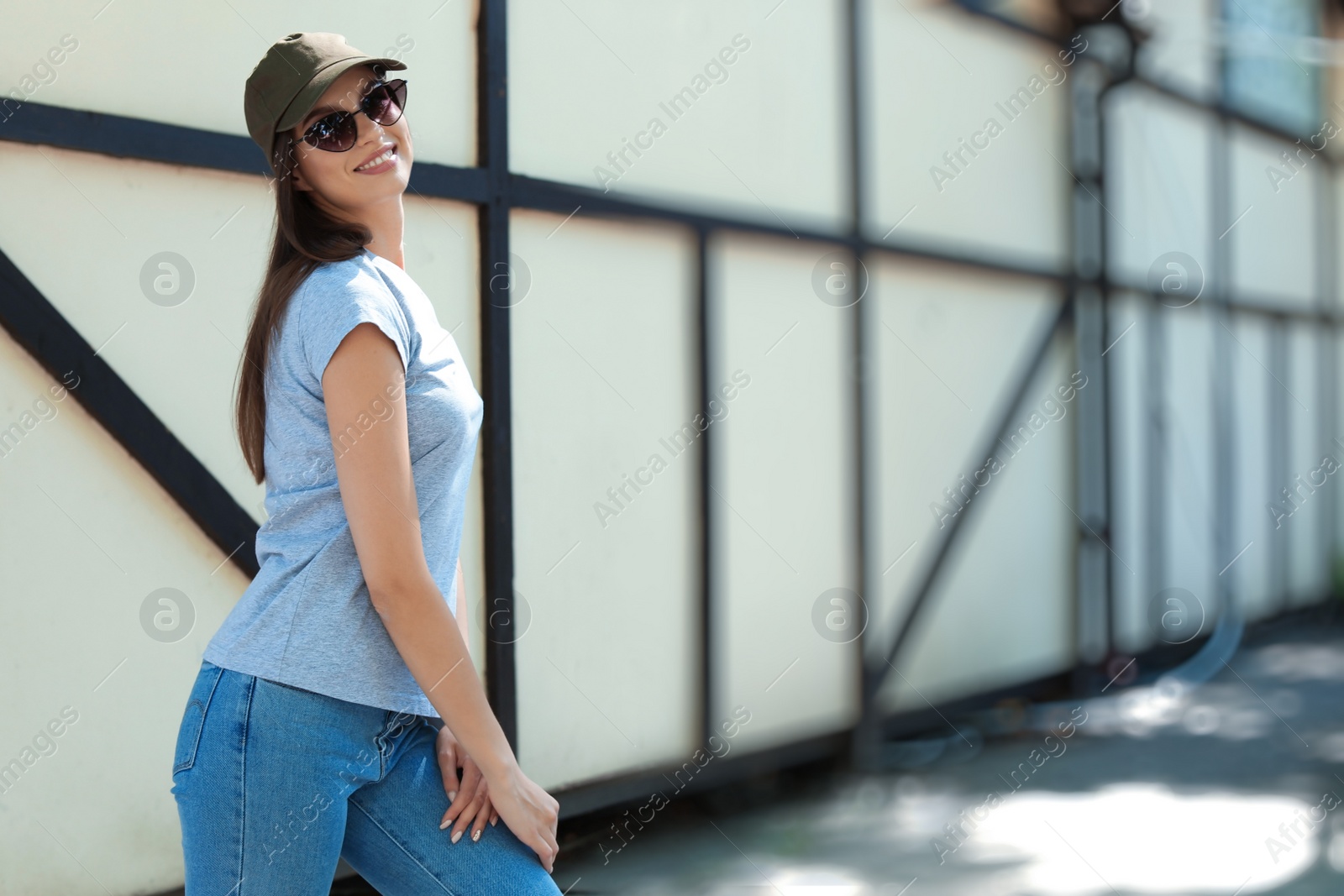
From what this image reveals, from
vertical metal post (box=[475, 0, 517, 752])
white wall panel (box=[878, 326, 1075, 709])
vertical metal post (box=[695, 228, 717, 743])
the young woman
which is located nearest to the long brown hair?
the young woman

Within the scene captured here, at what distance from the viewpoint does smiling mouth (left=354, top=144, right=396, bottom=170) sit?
159 centimetres

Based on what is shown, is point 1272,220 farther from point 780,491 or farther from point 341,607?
point 341,607

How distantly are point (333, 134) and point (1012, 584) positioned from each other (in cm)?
520

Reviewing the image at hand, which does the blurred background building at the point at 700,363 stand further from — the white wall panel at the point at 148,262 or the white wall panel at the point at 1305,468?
the white wall panel at the point at 1305,468

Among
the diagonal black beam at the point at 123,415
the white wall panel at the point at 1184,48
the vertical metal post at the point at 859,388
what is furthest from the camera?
the white wall panel at the point at 1184,48

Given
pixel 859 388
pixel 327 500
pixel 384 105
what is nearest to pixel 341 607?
pixel 327 500

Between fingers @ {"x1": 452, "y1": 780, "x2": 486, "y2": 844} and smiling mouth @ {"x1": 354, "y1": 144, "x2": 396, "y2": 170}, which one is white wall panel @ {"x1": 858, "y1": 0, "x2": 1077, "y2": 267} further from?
fingers @ {"x1": 452, "y1": 780, "x2": 486, "y2": 844}

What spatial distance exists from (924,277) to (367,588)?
176 inches

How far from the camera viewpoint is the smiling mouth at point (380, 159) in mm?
1590

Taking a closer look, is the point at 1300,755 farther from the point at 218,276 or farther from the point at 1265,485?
the point at 218,276

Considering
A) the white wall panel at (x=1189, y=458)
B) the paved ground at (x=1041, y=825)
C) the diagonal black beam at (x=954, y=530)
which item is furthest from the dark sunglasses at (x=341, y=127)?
the white wall panel at (x=1189, y=458)

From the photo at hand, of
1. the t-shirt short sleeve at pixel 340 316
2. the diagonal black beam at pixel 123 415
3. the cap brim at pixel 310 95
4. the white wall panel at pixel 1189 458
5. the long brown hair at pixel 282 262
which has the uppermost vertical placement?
the diagonal black beam at pixel 123 415

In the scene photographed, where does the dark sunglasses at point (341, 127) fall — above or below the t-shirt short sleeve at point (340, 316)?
above

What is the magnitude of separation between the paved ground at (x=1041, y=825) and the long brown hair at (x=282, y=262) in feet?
8.22
